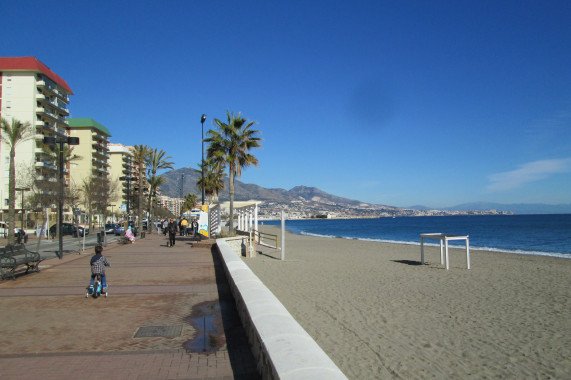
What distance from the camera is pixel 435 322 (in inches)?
282

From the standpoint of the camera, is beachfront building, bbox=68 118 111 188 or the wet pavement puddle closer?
the wet pavement puddle

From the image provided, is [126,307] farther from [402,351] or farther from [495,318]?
[495,318]

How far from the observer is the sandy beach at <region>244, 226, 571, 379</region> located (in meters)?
5.05

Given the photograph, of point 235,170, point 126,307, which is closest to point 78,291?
point 126,307

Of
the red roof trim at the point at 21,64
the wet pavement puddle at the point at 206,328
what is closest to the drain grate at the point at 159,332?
the wet pavement puddle at the point at 206,328

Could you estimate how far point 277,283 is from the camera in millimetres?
11250

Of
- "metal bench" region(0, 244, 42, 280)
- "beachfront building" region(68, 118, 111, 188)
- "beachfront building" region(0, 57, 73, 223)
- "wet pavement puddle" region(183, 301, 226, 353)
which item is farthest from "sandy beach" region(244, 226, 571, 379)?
"beachfront building" region(68, 118, 111, 188)

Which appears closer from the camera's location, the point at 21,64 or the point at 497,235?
the point at 497,235

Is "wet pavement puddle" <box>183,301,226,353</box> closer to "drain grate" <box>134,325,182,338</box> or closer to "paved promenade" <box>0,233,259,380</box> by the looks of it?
"paved promenade" <box>0,233,259,380</box>

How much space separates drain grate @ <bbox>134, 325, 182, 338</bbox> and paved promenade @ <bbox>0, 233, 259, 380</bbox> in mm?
13

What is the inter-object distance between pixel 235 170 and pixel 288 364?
2377 centimetres

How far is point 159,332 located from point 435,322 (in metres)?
4.35

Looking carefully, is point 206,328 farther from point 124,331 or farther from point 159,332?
point 124,331

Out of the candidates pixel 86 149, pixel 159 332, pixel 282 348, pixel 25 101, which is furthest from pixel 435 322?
pixel 86 149
